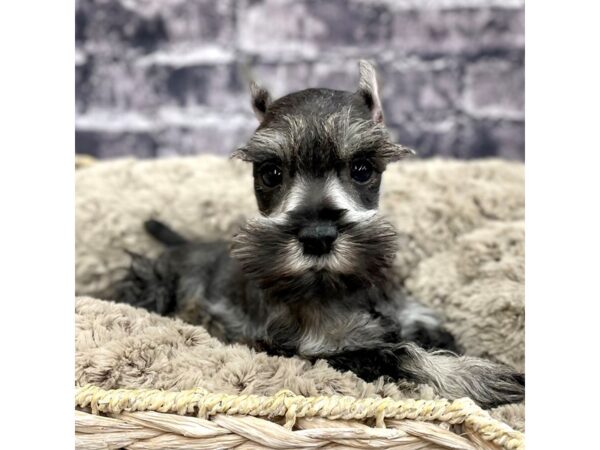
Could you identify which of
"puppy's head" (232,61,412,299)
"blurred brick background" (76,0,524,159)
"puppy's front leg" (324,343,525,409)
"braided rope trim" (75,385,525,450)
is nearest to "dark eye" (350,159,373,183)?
"puppy's head" (232,61,412,299)

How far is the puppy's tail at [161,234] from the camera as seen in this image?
3564 millimetres

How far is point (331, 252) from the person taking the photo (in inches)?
74.5

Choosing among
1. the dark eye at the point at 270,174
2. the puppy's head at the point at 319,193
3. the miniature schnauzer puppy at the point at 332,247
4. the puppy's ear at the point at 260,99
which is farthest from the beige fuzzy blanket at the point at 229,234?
the puppy's ear at the point at 260,99

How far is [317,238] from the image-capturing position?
1.88 meters

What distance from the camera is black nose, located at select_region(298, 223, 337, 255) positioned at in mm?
1886

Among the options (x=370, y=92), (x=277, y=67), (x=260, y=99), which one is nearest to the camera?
(x=370, y=92)

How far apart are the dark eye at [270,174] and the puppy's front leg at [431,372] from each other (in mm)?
631

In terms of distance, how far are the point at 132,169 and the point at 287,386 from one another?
239 cm

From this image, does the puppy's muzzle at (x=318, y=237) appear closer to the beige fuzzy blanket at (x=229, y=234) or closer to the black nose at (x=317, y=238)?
the black nose at (x=317, y=238)

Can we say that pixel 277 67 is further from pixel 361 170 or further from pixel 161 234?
pixel 361 170

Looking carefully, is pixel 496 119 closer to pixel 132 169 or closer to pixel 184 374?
pixel 132 169

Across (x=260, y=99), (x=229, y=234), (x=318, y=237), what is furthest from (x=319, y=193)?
(x=229, y=234)

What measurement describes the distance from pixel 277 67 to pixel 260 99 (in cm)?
160

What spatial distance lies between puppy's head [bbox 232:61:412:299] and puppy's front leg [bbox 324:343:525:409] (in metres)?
0.27
